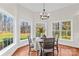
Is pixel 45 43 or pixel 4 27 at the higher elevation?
pixel 4 27

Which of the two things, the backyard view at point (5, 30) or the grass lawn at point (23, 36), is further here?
the grass lawn at point (23, 36)

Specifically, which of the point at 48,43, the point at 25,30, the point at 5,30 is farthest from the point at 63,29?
the point at 5,30

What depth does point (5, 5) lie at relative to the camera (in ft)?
7.14

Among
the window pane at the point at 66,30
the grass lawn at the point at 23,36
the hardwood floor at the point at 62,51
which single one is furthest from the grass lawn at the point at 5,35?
the window pane at the point at 66,30

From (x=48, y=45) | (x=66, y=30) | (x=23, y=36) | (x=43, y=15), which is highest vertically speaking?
(x=43, y=15)

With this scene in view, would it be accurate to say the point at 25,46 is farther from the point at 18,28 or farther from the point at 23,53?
the point at 18,28

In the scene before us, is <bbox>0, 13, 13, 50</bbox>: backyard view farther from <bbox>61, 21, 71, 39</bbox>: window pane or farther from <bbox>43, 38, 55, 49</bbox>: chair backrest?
<bbox>61, 21, 71, 39</bbox>: window pane

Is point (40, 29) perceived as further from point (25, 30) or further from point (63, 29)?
point (63, 29)

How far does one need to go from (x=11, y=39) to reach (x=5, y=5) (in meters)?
0.67

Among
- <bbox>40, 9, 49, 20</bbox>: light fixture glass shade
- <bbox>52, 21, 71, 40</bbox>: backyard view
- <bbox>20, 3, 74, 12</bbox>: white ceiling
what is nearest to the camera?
<bbox>20, 3, 74, 12</bbox>: white ceiling

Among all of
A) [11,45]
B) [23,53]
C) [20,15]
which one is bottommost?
[23,53]

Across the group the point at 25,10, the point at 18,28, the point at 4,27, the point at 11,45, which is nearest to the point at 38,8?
the point at 25,10

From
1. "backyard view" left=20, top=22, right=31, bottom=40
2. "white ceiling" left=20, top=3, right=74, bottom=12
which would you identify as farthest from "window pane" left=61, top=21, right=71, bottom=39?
"backyard view" left=20, top=22, right=31, bottom=40

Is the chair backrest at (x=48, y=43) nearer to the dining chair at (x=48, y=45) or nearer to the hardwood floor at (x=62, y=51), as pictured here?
the dining chair at (x=48, y=45)
